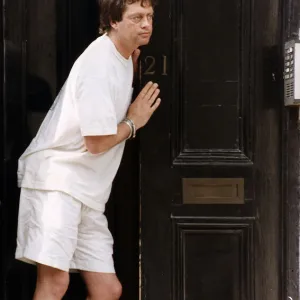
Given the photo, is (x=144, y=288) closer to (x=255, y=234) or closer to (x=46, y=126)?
(x=255, y=234)

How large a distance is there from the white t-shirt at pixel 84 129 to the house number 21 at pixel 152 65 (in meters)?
0.28

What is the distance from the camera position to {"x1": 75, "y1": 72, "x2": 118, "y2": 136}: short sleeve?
2443mm

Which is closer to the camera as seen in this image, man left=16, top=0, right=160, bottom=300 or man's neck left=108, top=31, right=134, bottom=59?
man left=16, top=0, right=160, bottom=300

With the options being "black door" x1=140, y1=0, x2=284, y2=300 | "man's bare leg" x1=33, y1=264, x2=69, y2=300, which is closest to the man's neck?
"black door" x1=140, y1=0, x2=284, y2=300

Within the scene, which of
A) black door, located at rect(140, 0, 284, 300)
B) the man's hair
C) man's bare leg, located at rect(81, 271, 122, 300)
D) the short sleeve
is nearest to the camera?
the short sleeve

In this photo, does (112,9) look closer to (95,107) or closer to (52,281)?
(95,107)

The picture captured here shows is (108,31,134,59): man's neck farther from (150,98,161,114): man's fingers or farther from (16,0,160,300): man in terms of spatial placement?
(150,98,161,114): man's fingers

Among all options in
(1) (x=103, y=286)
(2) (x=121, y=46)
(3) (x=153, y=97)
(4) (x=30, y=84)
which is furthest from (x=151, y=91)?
(1) (x=103, y=286)

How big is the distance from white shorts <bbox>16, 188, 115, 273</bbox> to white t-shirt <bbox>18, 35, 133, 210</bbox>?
48 millimetres

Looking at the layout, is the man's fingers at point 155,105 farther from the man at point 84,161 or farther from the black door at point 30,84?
the black door at point 30,84

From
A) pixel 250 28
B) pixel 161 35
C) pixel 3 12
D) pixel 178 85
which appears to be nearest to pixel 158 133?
pixel 178 85

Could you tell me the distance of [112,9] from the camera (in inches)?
103

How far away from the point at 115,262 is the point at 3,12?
1318mm

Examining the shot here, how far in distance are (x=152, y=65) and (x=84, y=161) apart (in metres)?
0.65
